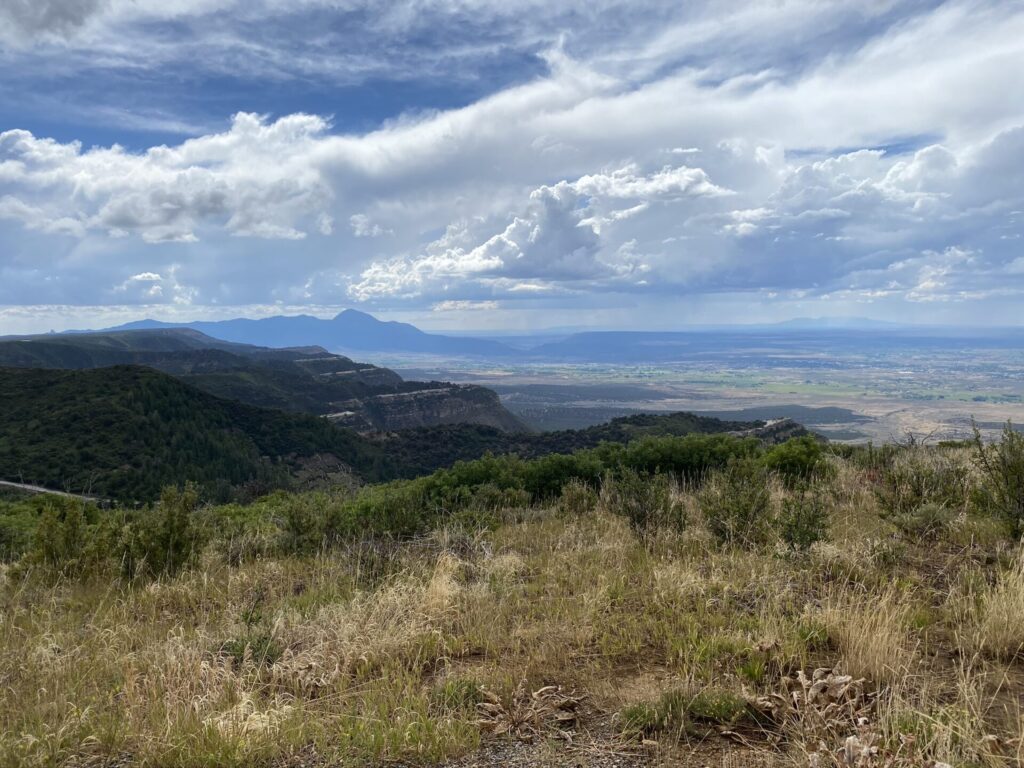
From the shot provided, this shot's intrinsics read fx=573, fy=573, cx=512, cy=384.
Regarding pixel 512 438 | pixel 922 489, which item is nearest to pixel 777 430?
pixel 512 438

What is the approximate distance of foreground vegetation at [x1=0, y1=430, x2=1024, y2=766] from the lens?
3109 millimetres

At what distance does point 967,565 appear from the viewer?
5641 millimetres

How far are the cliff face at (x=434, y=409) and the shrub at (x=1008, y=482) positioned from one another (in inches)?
4372

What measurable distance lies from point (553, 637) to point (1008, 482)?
5591mm

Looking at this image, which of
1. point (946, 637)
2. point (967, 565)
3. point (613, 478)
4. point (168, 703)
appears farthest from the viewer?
point (613, 478)

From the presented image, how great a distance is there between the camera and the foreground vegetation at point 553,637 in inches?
122

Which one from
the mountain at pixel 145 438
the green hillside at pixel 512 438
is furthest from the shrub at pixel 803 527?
the mountain at pixel 145 438

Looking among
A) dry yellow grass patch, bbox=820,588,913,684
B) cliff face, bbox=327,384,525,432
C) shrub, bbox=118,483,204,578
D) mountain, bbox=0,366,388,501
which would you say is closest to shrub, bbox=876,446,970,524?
dry yellow grass patch, bbox=820,588,913,684

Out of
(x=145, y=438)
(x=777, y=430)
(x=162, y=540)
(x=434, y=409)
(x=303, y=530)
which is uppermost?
(x=162, y=540)

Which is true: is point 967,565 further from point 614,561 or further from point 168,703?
point 168,703

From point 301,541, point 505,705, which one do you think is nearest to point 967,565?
point 505,705

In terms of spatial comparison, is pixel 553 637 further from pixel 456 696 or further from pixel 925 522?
pixel 925 522

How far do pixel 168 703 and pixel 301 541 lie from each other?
533cm

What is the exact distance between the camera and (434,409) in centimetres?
12350
